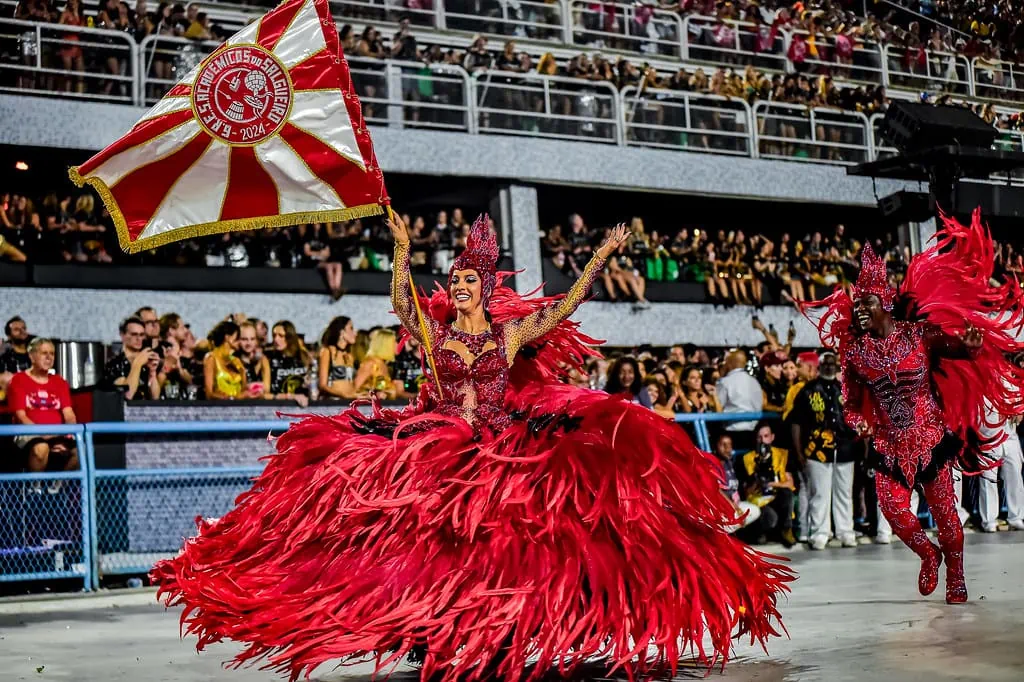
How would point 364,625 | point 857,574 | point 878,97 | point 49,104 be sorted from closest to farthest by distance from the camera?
point 364,625, point 857,574, point 49,104, point 878,97

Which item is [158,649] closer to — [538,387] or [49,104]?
[538,387]

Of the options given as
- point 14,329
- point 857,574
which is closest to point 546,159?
point 14,329

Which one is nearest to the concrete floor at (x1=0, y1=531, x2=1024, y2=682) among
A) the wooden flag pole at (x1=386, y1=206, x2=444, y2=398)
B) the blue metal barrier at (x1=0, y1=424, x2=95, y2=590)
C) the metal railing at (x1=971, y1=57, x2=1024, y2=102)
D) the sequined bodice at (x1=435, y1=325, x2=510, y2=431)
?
the blue metal barrier at (x1=0, y1=424, x2=95, y2=590)

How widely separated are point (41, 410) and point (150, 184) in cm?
401

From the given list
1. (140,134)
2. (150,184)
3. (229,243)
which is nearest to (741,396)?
(229,243)

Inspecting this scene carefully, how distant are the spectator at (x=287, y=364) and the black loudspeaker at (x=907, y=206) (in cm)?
554

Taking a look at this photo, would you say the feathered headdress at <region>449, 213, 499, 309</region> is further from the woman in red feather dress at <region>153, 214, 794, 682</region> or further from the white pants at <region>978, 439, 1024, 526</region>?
the white pants at <region>978, 439, 1024, 526</region>

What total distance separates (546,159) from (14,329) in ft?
27.3

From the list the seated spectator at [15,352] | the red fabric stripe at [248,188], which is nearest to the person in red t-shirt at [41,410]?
the seated spectator at [15,352]

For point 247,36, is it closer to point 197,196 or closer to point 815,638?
point 197,196

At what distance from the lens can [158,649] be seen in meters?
→ 6.57

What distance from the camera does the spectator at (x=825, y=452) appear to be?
37.1ft

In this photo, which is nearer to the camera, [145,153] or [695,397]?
[145,153]

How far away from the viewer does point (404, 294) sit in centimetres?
580
